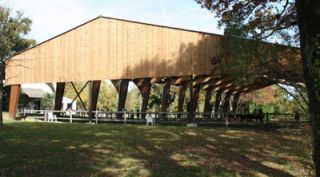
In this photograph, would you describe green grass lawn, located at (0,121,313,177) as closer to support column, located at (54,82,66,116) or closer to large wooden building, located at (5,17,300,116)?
large wooden building, located at (5,17,300,116)

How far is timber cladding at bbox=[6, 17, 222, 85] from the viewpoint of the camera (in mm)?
28109

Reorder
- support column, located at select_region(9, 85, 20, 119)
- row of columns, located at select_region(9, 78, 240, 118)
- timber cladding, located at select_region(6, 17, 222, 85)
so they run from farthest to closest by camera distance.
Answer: support column, located at select_region(9, 85, 20, 119) → row of columns, located at select_region(9, 78, 240, 118) → timber cladding, located at select_region(6, 17, 222, 85)

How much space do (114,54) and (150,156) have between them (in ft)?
69.1

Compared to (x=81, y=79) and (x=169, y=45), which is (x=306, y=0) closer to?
(x=169, y=45)

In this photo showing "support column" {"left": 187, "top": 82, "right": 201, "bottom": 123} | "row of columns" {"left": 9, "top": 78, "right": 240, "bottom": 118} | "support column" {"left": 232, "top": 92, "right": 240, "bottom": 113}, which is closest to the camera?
"support column" {"left": 187, "top": 82, "right": 201, "bottom": 123}

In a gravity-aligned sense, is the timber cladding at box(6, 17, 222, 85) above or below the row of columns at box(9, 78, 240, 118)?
above

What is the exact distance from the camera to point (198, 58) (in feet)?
91.1

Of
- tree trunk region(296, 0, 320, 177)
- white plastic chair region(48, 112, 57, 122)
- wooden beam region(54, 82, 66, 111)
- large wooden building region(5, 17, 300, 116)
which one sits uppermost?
large wooden building region(5, 17, 300, 116)

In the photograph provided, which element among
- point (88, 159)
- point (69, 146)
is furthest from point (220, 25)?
point (88, 159)

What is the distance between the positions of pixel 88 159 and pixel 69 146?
2339 millimetres

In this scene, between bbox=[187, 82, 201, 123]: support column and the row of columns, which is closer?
bbox=[187, 82, 201, 123]: support column

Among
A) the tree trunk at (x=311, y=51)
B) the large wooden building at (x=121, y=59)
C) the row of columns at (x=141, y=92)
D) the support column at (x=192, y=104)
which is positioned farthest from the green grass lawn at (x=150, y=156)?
the row of columns at (x=141, y=92)

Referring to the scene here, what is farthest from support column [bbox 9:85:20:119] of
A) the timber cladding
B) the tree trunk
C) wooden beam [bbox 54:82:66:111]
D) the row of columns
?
the tree trunk

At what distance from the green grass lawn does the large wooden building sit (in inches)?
447
